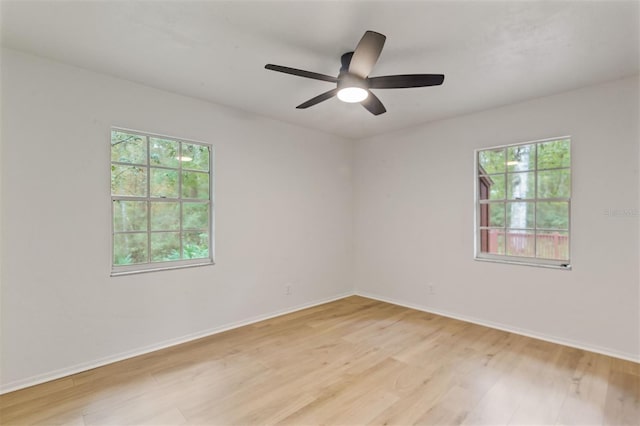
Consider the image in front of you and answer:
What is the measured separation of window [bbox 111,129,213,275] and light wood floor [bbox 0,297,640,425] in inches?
37.8

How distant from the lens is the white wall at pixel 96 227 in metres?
2.49

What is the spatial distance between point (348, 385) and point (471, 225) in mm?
2587

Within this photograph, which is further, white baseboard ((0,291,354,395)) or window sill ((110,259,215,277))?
window sill ((110,259,215,277))

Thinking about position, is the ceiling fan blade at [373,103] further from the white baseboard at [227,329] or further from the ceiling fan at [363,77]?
the white baseboard at [227,329]

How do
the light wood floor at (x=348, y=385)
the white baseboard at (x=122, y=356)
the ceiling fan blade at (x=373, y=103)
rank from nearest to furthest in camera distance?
the light wood floor at (x=348, y=385)
the white baseboard at (x=122, y=356)
the ceiling fan blade at (x=373, y=103)

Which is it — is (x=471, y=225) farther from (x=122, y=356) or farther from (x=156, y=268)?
(x=122, y=356)

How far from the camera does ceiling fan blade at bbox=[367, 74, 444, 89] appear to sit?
2211 millimetres

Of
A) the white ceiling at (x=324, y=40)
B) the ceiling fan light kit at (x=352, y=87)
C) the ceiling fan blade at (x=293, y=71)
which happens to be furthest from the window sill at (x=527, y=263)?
the ceiling fan blade at (x=293, y=71)

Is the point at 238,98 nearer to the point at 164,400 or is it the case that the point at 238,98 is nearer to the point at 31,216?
the point at 31,216

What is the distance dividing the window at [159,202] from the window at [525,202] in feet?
11.2

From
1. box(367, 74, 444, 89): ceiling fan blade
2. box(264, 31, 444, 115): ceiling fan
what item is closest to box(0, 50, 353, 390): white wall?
box(264, 31, 444, 115): ceiling fan

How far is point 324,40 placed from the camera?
90.1 inches

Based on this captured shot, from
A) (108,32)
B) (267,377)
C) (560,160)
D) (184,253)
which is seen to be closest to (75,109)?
(108,32)

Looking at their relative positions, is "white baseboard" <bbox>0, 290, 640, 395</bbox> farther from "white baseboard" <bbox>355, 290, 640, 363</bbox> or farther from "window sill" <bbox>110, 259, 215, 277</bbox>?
"window sill" <bbox>110, 259, 215, 277</bbox>
